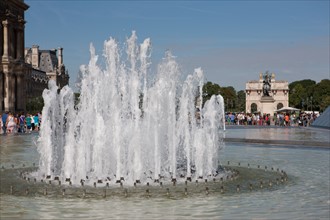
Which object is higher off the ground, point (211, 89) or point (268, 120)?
point (211, 89)

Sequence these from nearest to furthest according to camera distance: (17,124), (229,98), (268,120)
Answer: (17,124) < (268,120) < (229,98)

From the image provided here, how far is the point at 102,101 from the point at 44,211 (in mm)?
8172

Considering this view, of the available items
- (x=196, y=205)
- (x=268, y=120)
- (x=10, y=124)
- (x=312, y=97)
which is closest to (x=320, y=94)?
(x=312, y=97)

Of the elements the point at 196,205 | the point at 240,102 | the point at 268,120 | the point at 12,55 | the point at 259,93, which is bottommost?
the point at 196,205

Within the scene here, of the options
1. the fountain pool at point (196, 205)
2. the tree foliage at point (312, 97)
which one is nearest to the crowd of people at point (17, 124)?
the fountain pool at point (196, 205)

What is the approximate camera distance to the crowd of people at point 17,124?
31.6 m

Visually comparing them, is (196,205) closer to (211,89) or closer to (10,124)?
(10,124)

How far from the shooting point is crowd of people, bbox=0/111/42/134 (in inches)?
1243

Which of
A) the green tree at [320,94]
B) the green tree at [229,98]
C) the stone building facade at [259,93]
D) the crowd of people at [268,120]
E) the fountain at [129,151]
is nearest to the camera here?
the fountain at [129,151]

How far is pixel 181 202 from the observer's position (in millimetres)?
9680

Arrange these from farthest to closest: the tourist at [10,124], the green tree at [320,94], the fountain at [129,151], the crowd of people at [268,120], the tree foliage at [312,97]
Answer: the tree foliage at [312,97] < the green tree at [320,94] < the crowd of people at [268,120] < the tourist at [10,124] < the fountain at [129,151]

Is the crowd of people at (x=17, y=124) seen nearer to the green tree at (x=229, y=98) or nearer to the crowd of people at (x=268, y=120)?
the crowd of people at (x=268, y=120)

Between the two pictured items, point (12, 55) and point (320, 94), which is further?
point (320, 94)

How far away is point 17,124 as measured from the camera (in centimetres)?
3491
